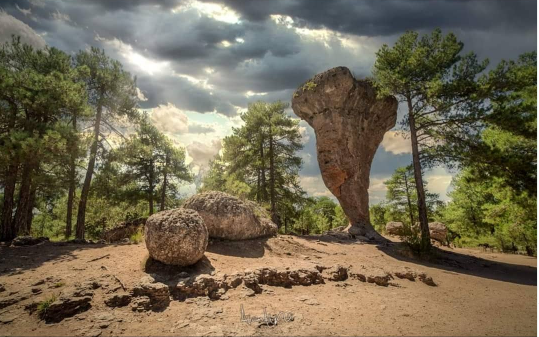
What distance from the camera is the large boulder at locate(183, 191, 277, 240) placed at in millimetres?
9070

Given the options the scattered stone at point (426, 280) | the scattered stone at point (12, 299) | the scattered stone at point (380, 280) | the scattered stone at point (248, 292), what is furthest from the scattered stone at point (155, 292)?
the scattered stone at point (426, 280)

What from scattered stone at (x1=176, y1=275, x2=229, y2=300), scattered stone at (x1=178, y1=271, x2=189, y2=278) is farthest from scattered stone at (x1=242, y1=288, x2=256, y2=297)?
scattered stone at (x1=178, y1=271, x2=189, y2=278)

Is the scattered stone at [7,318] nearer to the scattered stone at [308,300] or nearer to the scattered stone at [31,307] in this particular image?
the scattered stone at [31,307]

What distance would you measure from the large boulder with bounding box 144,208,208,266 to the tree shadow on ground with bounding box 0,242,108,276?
9.69 ft

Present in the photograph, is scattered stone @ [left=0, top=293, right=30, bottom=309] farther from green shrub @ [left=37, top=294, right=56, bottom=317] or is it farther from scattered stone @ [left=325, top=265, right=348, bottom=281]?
scattered stone @ [left=325, top=265, right=348, bottom=281]

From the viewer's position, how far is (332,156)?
57.8 feet

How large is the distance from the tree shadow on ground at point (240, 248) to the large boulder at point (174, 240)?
164cm

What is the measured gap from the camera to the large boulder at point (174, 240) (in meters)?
6.39

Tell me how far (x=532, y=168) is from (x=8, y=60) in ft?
80.5

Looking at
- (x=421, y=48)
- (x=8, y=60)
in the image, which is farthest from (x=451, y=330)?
(x=8, y=60)

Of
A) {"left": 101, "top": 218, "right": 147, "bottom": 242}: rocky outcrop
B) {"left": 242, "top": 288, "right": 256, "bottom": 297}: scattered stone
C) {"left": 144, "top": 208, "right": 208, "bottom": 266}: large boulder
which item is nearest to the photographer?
{"left": 242, "top": 288, "right": 256, "bottom": 297}: scattered stone

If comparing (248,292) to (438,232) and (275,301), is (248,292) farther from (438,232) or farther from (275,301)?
(438,232)

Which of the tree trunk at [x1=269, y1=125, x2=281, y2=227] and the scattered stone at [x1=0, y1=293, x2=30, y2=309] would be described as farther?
the tree trunk at [x1=269, y1=125, x2=281, y2=227]

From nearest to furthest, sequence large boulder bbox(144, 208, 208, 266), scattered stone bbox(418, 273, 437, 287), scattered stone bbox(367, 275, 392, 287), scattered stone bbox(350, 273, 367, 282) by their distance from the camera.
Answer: large boulder bbox(144, 208, 208, 266)
scattered stone bbox(367, 275, 392, 287)
scattered stone bbox(350, 273, 367, 282)
scattered stone bbox(418, 273, 437, 287)
